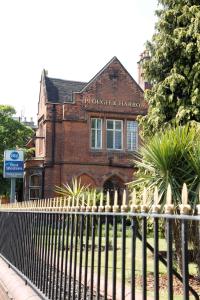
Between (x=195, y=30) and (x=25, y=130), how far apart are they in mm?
20130

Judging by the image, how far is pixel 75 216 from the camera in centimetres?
462

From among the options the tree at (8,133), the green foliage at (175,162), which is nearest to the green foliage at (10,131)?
the tree at (8,133)

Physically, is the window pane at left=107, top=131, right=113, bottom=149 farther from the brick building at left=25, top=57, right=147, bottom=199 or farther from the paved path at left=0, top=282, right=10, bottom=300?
the paved path at left=0, top=282, right=10, bottom=300

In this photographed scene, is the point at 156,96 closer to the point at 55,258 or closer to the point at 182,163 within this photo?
the point at 182,163

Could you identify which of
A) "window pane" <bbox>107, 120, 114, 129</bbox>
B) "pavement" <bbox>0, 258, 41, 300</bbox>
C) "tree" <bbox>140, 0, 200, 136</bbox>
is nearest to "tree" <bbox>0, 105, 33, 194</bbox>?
"window pane" <bbox>107, 120, 114, 129</bbox>

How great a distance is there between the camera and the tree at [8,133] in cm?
2934

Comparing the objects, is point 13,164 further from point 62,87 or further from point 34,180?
point 62,87

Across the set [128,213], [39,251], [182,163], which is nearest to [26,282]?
[39,251]

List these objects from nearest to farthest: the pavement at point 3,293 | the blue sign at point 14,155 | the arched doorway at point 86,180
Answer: the pavement at point 3,293 → the blue sign at point 14,155 → the arched doorway at point 86,180

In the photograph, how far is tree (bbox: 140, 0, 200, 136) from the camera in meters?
12.0

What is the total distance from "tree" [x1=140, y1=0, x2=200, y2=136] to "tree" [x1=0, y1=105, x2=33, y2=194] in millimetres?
17244

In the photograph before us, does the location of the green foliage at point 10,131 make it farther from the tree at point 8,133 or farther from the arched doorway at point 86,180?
the arched doorway at point 86,180

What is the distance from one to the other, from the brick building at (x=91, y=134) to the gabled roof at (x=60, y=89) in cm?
9

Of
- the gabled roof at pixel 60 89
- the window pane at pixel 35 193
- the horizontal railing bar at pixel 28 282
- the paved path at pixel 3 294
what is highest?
the gabled roof at pixel 60 89
